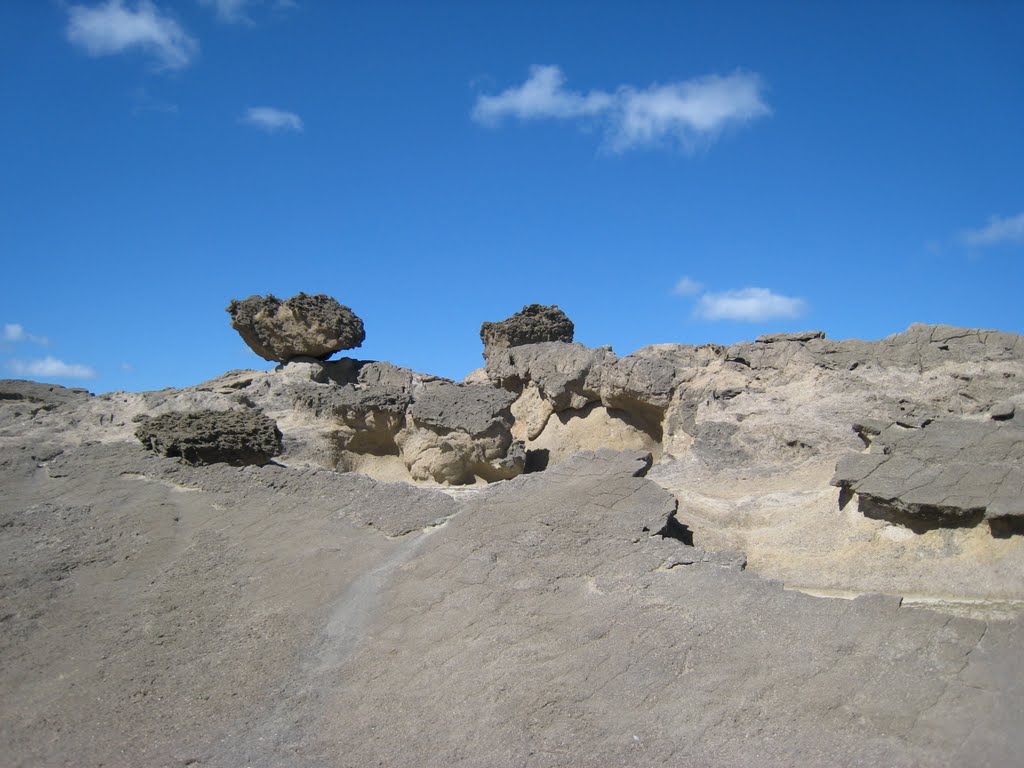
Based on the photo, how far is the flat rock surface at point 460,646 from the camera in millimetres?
4043

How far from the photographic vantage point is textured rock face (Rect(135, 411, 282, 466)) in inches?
290

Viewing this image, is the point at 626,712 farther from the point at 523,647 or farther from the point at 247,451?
the point at 247,451

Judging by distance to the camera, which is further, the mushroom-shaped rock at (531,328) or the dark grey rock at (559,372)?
the mushroom-shaped rock at (531,328)

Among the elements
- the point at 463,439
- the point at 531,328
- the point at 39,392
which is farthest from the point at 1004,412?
the point at 39,392

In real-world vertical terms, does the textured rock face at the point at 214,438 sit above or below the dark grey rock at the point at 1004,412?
above

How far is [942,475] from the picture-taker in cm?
617

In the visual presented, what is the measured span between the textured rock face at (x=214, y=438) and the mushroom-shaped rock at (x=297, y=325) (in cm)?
464

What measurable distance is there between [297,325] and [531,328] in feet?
12.4

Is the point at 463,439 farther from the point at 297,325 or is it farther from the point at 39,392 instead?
the point at 39,392

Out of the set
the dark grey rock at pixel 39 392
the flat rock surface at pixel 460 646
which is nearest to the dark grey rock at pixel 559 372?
the flat rock surface at pixel 460 646

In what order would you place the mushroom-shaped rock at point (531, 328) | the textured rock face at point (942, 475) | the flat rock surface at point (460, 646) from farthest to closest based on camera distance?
the mushroom-shaped rock at point (531, 328) < the textured rock face at point (942, 475) < the flat rock surface at point (460, 646)

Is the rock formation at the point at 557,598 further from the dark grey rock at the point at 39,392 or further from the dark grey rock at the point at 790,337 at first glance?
the dark grey rock at the point at 39,392

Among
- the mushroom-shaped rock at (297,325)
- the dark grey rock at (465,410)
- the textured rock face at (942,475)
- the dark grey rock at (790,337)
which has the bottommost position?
the textured rock face at (942,475)

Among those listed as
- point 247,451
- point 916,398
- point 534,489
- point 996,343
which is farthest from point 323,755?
point 996,343
